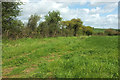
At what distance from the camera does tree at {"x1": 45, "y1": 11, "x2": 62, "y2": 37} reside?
73.1 ft

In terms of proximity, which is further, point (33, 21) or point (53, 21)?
point (53, 21)

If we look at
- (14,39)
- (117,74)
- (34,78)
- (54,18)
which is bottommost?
(34,78)

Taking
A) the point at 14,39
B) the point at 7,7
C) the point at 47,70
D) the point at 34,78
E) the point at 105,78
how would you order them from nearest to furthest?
the point at 105,78 → the point at 34,78 → the point at 47,70 → the point at 7,7 → the point at 14,39

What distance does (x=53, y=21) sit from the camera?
23938 millimetres

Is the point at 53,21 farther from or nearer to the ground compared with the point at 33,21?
farther from the ground

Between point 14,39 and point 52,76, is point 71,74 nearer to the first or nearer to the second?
point 52,76

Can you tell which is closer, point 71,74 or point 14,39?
point 71,74

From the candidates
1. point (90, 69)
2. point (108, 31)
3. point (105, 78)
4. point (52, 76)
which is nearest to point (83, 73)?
point (90, 69)

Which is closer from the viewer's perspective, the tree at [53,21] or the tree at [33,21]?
the tree at [33,21]

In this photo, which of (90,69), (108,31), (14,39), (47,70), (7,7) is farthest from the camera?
(108,31)

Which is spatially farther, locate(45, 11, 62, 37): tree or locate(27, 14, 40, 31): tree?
locate(45, 11, 62, 37): tree

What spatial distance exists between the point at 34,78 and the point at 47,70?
0.71 m

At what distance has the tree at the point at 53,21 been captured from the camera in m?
22.3

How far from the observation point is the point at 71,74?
3412 mm
